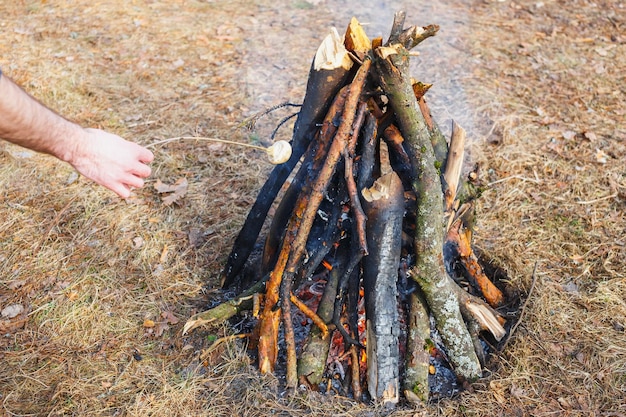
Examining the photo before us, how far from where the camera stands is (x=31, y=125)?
217 cm

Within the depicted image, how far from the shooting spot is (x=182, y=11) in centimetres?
728

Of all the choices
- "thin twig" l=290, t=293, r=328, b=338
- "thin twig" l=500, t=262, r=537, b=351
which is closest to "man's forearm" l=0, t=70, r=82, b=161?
"thin twig" l=290, t=293, r=328, b=338

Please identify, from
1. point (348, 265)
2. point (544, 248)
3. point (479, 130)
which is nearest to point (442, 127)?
point (479, 130)

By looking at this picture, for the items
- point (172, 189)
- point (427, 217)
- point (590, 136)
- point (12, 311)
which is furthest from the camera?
point (590, 136)

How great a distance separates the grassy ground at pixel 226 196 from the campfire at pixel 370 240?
22 centimetres

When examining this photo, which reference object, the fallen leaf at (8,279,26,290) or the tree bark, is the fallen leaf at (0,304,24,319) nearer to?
the fallen leaf at (8,279,26,290)

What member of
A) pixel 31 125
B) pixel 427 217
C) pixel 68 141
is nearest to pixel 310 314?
pixel 427 217

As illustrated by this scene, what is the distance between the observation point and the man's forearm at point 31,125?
2.08 meters

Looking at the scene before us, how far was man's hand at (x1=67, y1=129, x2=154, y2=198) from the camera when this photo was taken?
2295 millimetres

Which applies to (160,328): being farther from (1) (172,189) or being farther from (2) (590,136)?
(2) (590,136)

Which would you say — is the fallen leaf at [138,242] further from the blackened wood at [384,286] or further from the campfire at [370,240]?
the blackened wood at [384,286]

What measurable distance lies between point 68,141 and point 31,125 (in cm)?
16

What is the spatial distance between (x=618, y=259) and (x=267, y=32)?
16.6 feet

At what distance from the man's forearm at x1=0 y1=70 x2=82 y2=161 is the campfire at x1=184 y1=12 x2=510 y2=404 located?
1285 mm
